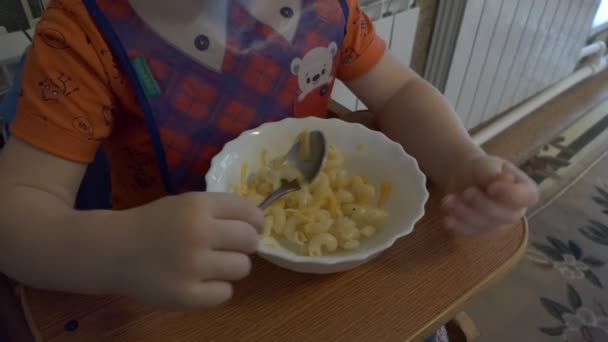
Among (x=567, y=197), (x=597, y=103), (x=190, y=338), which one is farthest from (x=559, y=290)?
(x=190, y=338)

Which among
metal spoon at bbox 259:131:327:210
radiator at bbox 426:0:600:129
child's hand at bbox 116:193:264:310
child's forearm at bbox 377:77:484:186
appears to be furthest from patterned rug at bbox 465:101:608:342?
child's hand at bbox 116:193:264:310

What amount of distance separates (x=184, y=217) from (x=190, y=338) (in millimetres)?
125

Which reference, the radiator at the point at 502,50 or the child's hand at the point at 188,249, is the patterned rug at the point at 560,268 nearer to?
the radiator at the point at 502,50

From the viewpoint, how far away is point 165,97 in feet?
1.73

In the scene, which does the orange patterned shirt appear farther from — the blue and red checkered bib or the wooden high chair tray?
the wooden high chair tray

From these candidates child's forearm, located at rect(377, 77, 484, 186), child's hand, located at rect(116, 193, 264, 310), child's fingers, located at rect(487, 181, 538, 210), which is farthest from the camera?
child's forearm, located at rect(377, 77, 484, 186)

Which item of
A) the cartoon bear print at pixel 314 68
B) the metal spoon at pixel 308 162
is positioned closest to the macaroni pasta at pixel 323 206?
the metal spoon at pixel 308 162

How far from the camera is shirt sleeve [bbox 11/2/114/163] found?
1.45ft

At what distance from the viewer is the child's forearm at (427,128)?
0.55 m

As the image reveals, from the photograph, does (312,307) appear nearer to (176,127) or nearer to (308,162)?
(308,162)

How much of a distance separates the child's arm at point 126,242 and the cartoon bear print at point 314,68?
0.28 meters

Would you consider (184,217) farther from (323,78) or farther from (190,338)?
(323,78)

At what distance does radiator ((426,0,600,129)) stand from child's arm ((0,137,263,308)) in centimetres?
97

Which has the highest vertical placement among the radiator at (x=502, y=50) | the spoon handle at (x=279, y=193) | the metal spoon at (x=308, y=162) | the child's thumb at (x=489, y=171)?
the child's thumb at (x=489, y=171)
